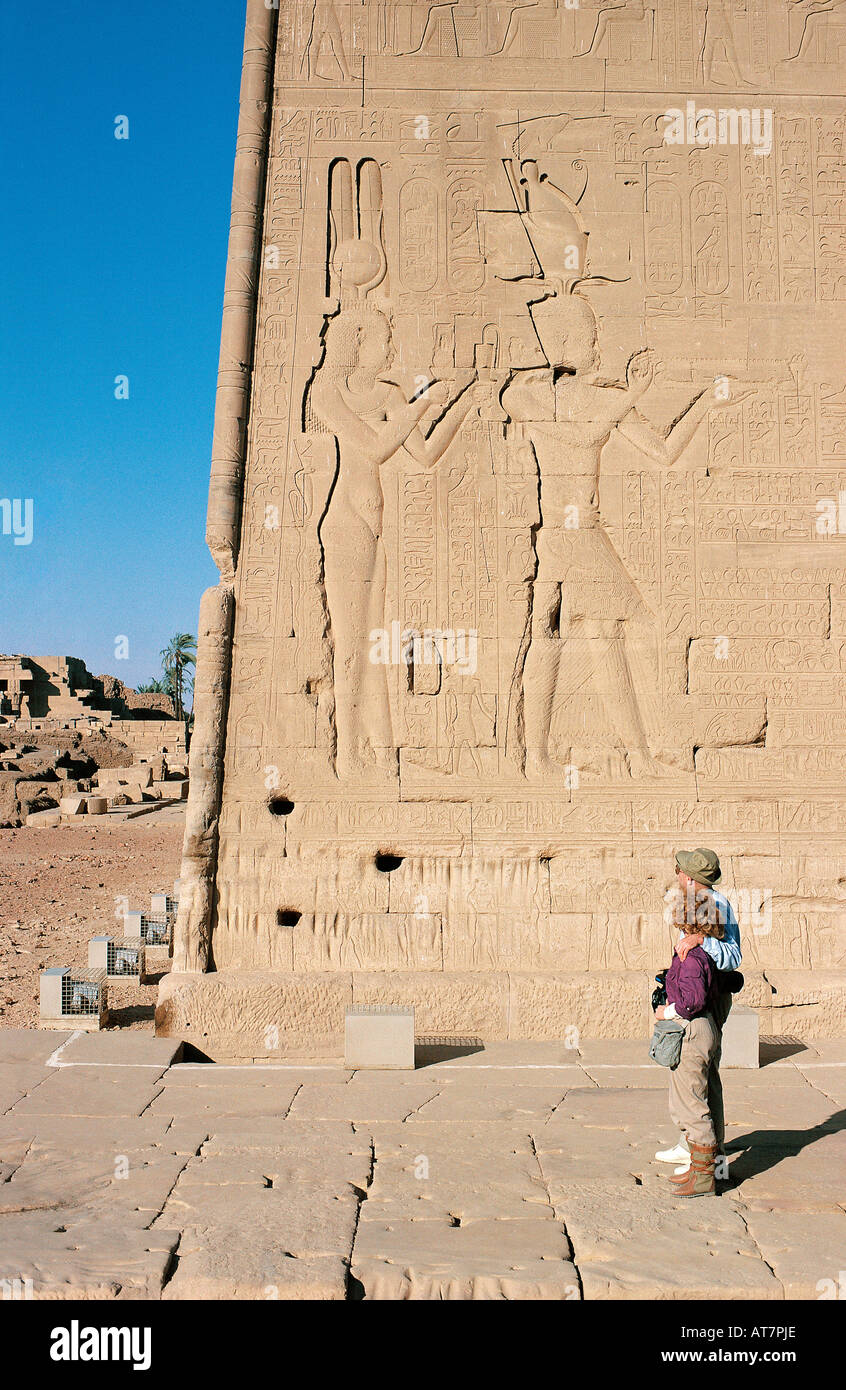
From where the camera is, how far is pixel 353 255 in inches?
245

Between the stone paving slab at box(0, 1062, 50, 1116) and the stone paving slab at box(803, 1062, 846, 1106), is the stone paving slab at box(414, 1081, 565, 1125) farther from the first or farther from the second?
the stone paving slab at box(0, 1062, 50, 1116)

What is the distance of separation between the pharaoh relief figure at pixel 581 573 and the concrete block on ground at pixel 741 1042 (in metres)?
1.43

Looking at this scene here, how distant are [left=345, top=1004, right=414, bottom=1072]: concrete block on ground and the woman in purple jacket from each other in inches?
70.0

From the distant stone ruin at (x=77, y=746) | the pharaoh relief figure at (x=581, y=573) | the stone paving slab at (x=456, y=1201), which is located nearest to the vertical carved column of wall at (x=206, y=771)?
the pharaoh relief figure at (x=581, y=573)

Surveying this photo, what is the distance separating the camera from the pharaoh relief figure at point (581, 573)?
611 cm

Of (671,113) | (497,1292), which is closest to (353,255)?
(671,113)

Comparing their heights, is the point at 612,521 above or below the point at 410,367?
below

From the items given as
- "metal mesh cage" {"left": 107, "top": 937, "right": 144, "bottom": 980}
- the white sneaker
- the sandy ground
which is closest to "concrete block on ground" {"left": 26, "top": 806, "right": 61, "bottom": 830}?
the sandy ground

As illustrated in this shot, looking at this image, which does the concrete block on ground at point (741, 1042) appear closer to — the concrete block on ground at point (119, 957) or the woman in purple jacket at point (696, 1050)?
the woman in purple jacket at point (696, 1050)

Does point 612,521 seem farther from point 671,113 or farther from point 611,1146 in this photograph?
point 611,1146
